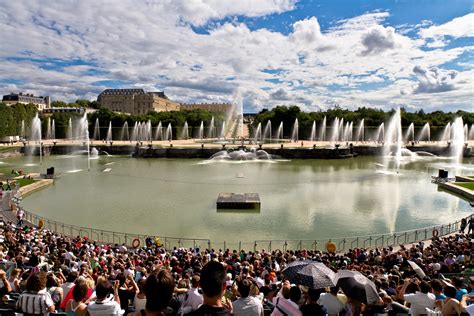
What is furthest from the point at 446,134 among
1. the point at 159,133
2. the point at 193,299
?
the point at 193,299

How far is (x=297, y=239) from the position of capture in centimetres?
1980

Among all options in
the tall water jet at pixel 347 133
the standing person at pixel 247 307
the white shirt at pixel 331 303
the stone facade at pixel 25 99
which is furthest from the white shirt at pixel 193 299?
the stone facade at pixel 25 99

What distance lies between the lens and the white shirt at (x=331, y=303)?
238 inches

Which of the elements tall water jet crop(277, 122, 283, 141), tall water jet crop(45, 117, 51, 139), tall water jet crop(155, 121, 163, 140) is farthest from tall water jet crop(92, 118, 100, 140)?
tall water jet crop(277, 122, 283, 141)

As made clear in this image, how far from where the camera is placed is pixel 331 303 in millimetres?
6094

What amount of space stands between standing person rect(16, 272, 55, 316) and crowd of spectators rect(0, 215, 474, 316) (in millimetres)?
13

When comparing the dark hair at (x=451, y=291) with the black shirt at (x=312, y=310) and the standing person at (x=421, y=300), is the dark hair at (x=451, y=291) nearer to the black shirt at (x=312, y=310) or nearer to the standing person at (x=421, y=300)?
the standing person at (x=421, y=300)

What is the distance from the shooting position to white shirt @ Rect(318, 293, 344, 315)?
6.04m

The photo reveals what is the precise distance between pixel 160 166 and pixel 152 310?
50394mm

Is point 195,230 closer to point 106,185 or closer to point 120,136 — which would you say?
point 106,185

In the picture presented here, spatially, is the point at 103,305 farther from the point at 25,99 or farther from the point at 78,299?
the point at 25,99

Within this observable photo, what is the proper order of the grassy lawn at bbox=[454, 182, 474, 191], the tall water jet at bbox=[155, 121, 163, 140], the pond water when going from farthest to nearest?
the tall water jet at bbox=[155, 121, 163, 140] → the grassy lawn at bbox=[454, 182, 474, 191] → the pond water

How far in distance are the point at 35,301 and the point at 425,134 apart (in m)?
104

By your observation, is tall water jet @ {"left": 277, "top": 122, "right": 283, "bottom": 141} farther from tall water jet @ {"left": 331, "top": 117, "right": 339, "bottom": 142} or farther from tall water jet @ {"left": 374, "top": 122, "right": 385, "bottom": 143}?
tall water jet @ {"left": 374, "top": 122, "right": 385, "bottom": 143}
